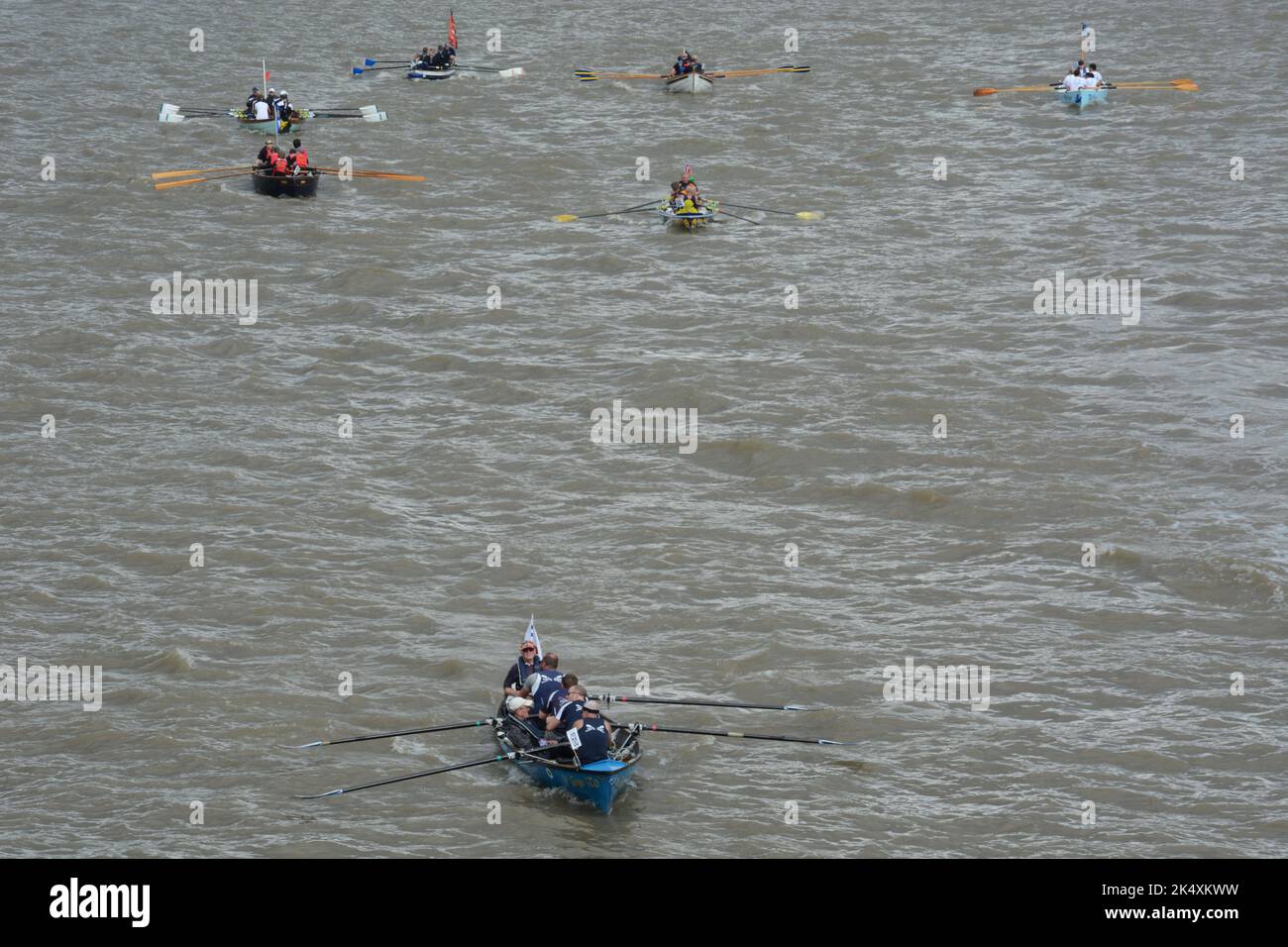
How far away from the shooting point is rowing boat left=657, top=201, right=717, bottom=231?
44.2 metres

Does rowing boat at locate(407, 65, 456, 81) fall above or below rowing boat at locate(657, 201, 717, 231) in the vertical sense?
above

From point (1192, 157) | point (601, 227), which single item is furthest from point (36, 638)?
point (1192, 157)

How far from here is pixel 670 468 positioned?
3266 cm

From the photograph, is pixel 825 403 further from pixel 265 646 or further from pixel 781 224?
pixel 265 646

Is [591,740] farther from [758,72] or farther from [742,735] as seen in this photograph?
[758,72]

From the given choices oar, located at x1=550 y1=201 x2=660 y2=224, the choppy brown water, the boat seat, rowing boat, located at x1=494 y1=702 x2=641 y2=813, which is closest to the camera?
the boat seat

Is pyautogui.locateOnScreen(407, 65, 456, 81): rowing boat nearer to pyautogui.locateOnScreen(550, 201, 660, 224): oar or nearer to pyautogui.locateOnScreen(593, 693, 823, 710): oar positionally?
pyautogui.locateOnScreen(550, 201, 660, 224): oar

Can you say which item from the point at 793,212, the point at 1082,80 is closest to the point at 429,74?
the point at 793,212

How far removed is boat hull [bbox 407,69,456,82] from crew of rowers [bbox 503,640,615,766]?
122 feet

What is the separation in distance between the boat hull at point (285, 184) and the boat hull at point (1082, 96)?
2397 cm

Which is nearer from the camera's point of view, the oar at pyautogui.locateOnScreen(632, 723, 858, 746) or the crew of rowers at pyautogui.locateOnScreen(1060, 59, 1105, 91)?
the oar at pyautogui.locateOnScreen(632, 723, 858, 746)

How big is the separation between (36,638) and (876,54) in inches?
1637

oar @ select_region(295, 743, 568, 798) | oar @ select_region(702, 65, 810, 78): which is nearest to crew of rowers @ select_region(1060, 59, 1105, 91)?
oar @ select_region(702, 65, 810, 78)

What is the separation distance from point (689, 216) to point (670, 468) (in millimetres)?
13402
